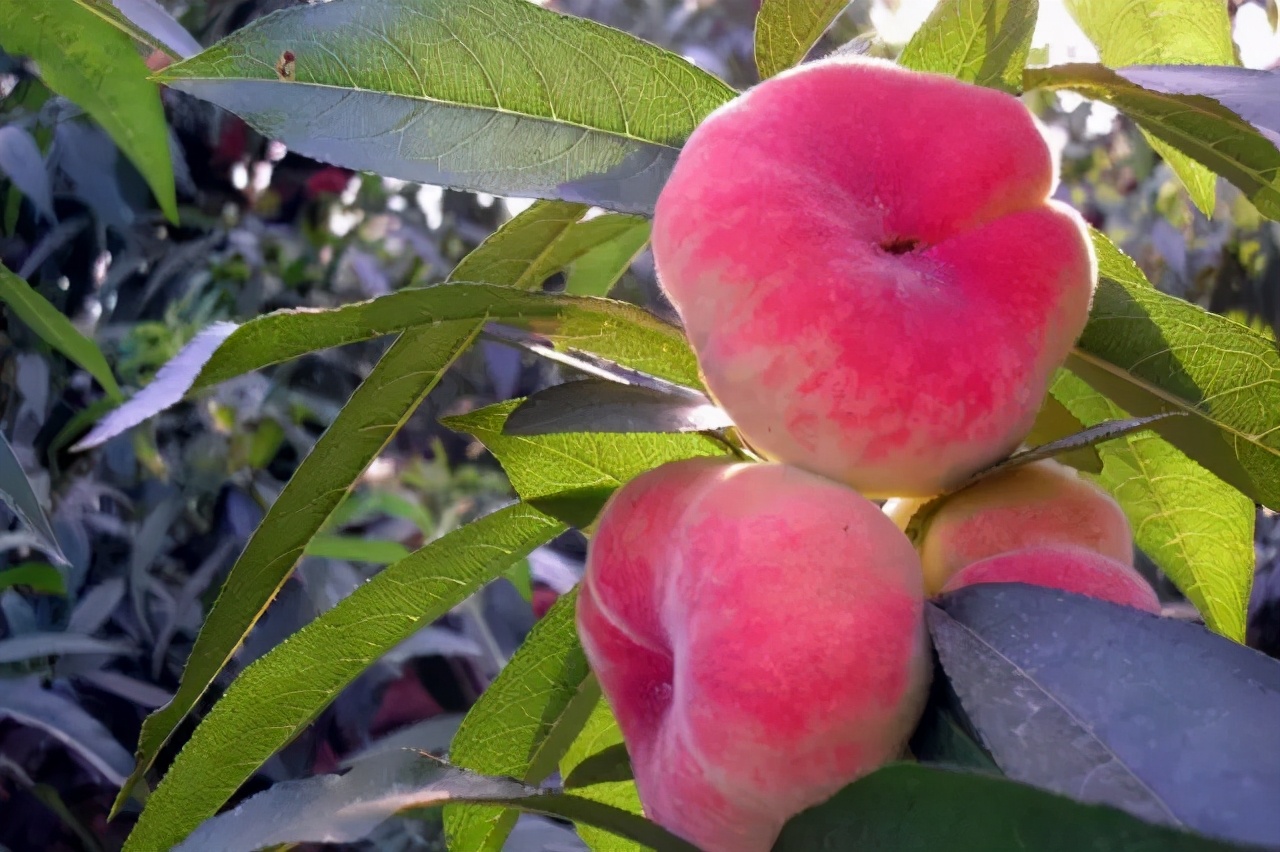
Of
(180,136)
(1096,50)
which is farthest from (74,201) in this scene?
(1096,50)

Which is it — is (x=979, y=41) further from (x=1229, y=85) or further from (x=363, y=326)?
(x=363, y=326)

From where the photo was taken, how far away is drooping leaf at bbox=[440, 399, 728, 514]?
596 mm

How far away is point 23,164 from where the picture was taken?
4.91ft

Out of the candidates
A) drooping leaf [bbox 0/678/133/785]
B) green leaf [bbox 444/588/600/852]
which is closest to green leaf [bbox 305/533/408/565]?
drooping leaf [bbox 0/678/133/785]

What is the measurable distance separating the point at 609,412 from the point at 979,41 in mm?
257

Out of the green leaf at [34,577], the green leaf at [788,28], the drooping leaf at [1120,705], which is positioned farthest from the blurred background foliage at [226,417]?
the drooping leaf at [1120,705]

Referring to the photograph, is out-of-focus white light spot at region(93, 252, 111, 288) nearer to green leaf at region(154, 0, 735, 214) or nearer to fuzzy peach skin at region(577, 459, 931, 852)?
green leaf at region(154, 0, 735, 214)

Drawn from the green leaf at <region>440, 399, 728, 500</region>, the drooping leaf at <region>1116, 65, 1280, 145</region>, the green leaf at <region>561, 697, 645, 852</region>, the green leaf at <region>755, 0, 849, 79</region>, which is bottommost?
the green leaf at <region>561, 697, 645, 852</region>

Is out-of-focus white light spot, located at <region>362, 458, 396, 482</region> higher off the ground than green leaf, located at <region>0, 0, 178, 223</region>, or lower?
lower

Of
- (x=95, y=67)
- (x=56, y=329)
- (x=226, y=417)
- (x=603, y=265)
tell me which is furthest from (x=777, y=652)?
(x=226, y=417)

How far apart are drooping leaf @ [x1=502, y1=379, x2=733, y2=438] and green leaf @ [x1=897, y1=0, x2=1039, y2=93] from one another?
0.67 ft

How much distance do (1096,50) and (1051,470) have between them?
329 millimetres

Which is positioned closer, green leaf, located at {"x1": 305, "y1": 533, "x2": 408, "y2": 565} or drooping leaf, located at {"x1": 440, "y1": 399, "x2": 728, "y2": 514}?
drooping leaf, located at {"x1": 440, "y1": 399, "x2": 728, "y2": 514}

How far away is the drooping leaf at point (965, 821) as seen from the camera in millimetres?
269
